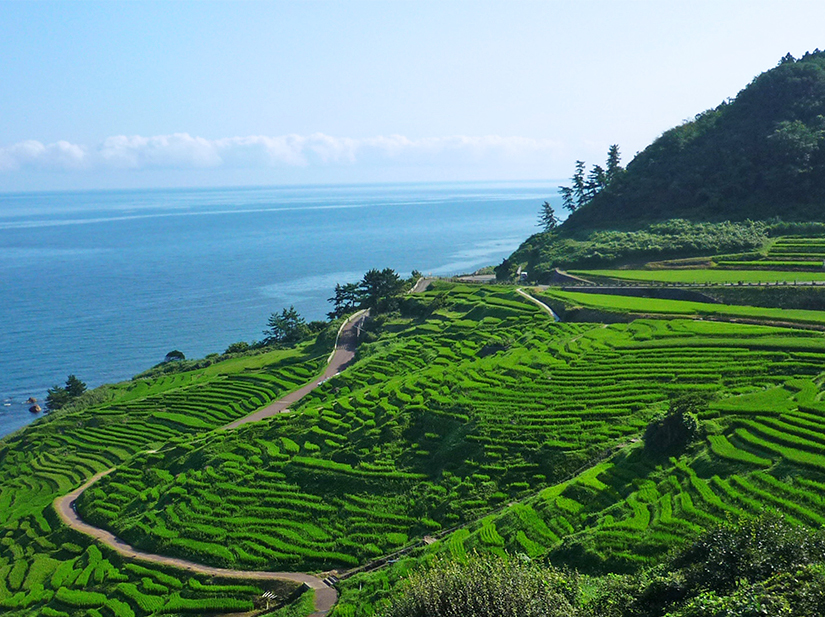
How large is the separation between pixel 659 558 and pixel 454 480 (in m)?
11.8

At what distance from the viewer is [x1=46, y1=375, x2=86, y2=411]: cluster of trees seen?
2783 inches

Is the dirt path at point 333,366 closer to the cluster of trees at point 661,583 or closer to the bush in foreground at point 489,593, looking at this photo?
the bush in foreground at point 489,593

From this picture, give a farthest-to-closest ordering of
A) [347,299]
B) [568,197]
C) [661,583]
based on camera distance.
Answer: [568,197]
[347,299]
[661,583]

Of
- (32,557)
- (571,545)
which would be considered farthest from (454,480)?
(32,557)

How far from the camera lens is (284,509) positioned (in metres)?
33.5

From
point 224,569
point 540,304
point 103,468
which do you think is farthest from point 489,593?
point 540,304

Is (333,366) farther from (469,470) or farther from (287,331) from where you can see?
(469,470)

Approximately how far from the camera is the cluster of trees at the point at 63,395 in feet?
232

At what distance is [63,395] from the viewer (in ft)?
235

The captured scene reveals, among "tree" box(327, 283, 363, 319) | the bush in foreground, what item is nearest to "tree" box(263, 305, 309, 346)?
"tree" box(327, 283, 363, 319)

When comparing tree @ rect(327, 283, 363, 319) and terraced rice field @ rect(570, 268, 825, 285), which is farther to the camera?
tree @ rect(327, 283, 363, 319)

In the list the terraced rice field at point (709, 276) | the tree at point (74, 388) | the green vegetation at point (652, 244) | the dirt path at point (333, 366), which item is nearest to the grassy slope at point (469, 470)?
the dirt path at point (333, 366)

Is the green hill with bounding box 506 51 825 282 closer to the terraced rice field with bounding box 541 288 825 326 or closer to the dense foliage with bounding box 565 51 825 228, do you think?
the dense foliage with bounding box 565 51 825 228

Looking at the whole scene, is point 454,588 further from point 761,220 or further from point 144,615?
point 761,220
